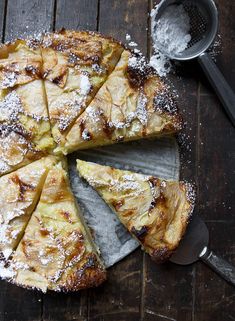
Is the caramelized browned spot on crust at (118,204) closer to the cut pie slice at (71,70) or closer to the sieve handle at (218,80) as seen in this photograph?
the cut pie slice at (71,70)

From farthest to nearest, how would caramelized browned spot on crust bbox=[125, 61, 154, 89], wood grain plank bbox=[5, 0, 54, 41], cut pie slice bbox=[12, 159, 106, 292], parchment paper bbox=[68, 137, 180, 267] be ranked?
wood grain plank bbox=[5, 0, 54, 41] < parchment paper bbox=[68, 137, 180, 267] < caramelized browned spot on crust bbox=[125, 61, 154, 89] < cut pie slice bbox=[12, 159, 106, 292]

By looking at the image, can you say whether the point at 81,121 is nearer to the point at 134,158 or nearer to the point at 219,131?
the point at 134,158

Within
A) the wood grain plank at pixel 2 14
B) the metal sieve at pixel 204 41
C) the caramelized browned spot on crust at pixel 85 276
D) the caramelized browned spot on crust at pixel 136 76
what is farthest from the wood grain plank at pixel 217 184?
the wood grain plank at pixel 2 14

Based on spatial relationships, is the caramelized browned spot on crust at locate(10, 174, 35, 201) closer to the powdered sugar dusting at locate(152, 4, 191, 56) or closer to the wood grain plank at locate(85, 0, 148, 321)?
the wood grain plank at locate(85, 0, 148, 321)

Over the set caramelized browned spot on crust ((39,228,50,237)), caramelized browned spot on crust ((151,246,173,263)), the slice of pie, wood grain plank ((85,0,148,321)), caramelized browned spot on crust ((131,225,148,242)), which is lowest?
wood grain plank ((85,0,148,321))

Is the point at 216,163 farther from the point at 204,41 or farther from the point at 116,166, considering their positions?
the point at 204,41

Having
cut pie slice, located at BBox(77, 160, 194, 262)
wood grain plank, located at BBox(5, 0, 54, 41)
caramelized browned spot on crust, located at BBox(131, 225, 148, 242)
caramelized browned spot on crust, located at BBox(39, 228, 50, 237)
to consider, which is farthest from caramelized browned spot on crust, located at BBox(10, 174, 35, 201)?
wood grain plank, located at BBox(5, 0, 54, 41)

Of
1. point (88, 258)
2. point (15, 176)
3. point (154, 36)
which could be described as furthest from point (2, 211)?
point (154, 36)
